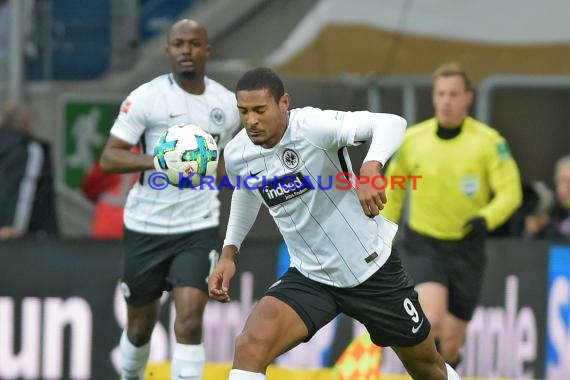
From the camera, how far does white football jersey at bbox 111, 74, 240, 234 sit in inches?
324

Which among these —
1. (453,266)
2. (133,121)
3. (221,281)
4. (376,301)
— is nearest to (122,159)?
(133,121)

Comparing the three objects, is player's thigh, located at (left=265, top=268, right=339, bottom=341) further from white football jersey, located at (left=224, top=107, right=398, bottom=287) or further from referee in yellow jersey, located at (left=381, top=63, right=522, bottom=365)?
referee in yellow jersey, located at (left=381, top=63, right=522, bottom=365)

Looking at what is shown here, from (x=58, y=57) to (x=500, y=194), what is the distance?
16.7ft

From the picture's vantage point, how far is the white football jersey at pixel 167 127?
8219mm

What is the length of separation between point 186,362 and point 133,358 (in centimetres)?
66

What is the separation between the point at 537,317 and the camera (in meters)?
10.4

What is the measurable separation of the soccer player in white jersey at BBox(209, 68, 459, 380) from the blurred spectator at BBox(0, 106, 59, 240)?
404 cm

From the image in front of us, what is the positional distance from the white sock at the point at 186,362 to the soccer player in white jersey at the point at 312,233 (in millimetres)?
1087

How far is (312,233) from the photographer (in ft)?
22.5

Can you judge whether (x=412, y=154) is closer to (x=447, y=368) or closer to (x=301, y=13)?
(x=447, y=368)

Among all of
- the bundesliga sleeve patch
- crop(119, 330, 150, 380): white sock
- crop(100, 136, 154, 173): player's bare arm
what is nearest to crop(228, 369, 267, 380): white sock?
crop(100, 136, 154, 173): player's bare arm

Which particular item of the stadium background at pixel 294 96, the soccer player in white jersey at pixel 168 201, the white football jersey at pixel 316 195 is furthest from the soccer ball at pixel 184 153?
the stadium background at pixel 294 96

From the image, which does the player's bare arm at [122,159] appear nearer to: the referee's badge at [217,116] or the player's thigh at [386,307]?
the referee's badge at [217,116]

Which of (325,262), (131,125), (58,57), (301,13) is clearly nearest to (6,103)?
(58,57)
